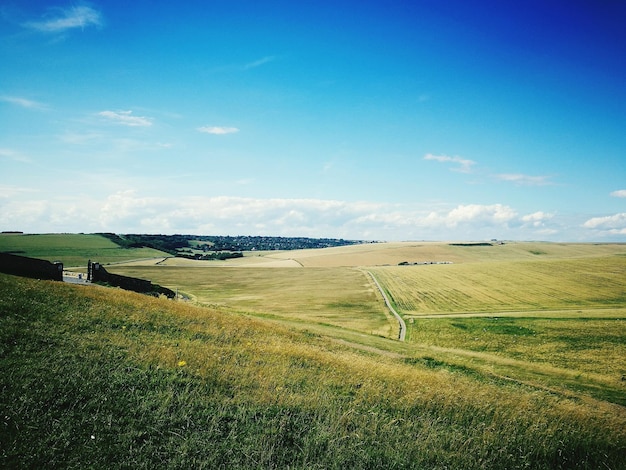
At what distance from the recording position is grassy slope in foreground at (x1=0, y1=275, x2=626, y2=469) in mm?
6258

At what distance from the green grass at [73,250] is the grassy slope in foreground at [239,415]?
383ft

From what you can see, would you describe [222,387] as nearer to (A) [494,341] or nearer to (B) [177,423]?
(B) [177,423]

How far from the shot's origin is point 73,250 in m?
132

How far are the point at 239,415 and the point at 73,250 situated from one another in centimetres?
15132

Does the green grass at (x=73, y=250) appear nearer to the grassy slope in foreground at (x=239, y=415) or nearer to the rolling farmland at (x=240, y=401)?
the rolling farmland at (x=240, y=401)

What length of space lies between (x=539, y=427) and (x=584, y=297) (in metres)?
61.7

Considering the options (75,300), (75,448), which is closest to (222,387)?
(75,448)

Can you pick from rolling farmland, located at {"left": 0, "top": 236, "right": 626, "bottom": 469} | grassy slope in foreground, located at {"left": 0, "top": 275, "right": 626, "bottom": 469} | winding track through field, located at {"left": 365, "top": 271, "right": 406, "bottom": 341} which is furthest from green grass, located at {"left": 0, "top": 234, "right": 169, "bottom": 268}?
grassy slope in foreground, located at {"left": 0, "top": 275, "right": 626, "bottom": 469}

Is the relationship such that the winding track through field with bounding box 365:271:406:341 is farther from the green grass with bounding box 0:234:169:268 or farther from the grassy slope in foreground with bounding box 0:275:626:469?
the green grass with bounding box 0:234:169:268

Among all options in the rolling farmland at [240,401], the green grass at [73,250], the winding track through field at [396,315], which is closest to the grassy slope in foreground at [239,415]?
the rolling farmland at [240,401]

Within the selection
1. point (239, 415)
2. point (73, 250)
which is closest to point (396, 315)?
point (239, 415)

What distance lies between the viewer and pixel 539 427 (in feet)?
29.1

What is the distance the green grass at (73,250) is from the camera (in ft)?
374

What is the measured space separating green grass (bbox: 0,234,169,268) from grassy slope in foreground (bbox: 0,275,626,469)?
117 m
